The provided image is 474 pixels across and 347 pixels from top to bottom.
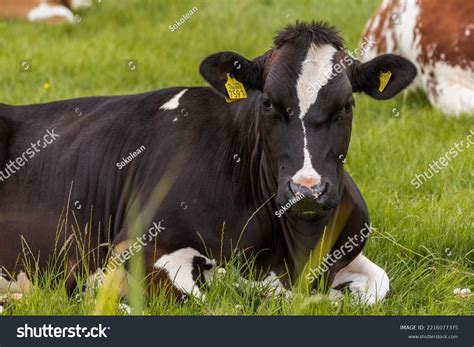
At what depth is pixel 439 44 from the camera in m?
10.2

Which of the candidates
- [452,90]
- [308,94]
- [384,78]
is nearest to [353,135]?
[452,90]

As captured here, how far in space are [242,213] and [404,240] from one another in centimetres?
128

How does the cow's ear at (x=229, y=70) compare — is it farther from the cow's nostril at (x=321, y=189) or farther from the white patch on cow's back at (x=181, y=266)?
the white patch on cow's back at (x=181, y=266)

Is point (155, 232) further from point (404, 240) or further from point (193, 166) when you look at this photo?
point (404, 240)

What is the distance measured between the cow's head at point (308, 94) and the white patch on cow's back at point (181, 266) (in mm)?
679

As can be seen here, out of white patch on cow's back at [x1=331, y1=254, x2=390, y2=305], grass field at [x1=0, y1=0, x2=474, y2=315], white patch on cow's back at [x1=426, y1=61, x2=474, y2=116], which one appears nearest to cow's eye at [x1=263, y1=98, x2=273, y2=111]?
grass field at [x1=0, y1=0, x2=474, y2=315]

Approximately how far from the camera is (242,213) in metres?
5.71

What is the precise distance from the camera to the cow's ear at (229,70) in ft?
18.1

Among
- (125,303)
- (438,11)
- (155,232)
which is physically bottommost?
(125,303)

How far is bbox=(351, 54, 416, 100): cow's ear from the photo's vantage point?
5574 mm

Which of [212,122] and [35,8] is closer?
[212,122]

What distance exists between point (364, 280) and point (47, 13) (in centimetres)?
916
